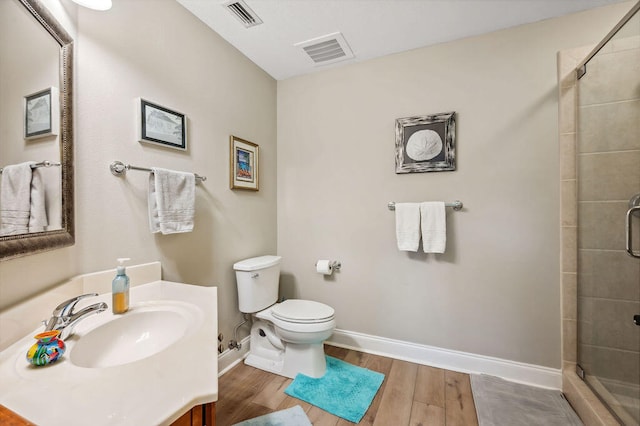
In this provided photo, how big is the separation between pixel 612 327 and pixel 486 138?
50.0 inches

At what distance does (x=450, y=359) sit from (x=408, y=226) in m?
0.97

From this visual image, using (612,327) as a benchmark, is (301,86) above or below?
above

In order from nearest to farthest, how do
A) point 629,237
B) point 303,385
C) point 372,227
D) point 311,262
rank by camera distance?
1. point 629,237
2. point 303,385
3. point 372,227
4. point 311,262

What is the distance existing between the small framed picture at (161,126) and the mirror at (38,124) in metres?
0.30

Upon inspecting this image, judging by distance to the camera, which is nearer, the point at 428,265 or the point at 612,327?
the point at 612,327

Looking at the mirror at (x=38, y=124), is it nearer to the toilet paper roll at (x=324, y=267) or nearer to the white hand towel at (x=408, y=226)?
the toilet paper roll at (x=324, y=267)

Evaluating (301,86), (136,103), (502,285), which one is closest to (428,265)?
(502,285)

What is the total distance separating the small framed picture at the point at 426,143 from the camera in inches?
72.3

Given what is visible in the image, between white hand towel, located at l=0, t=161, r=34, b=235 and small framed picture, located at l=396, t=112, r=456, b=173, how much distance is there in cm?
189

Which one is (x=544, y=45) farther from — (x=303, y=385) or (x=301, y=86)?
(x=303, y=385)

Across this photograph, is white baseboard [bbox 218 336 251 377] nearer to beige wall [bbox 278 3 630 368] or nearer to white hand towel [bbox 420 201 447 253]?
beige wall [bbox 278 3 630 368]

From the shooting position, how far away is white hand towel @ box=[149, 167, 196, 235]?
4.25ft

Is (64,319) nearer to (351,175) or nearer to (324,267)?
(324,267)

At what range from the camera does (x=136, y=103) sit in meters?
1.30
